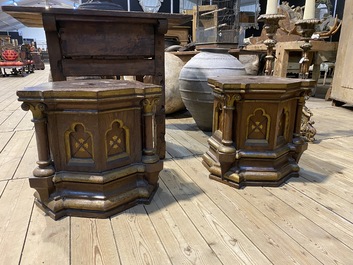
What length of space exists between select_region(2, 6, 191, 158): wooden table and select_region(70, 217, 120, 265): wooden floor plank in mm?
837

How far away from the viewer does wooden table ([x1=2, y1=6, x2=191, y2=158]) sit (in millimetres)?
1474

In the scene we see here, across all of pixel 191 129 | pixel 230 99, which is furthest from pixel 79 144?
pixel 191 129

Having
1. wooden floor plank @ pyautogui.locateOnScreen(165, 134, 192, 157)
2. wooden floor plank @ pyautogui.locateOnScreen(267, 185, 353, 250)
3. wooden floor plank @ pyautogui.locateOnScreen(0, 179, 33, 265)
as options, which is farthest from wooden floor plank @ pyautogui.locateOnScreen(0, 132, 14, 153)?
wooden floor plank @ pyautogui.locateOnScreen(267, 185, 353, 250)

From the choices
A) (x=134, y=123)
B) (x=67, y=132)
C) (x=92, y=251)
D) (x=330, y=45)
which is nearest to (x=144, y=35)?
(x=134, y=123)

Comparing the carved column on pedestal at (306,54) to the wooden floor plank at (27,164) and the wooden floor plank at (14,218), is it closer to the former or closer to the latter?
the wooden floor plank at (14,218)

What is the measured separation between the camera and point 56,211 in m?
1.19

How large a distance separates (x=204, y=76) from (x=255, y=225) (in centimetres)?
145

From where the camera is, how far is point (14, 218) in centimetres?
120

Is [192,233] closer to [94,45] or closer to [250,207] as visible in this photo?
[250,207]

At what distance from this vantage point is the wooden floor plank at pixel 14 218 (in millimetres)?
992

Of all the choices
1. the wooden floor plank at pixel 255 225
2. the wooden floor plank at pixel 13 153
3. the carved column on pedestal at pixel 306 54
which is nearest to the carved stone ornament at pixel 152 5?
the wooden floor plank at pixel 13 153

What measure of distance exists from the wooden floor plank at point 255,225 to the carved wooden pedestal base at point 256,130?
83 millimetres

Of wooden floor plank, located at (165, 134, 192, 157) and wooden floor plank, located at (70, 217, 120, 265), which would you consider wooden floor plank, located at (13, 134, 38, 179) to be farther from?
wooden floor plank, located at (165, 134, 192, 157)

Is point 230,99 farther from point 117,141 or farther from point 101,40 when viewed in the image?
point 101,40
